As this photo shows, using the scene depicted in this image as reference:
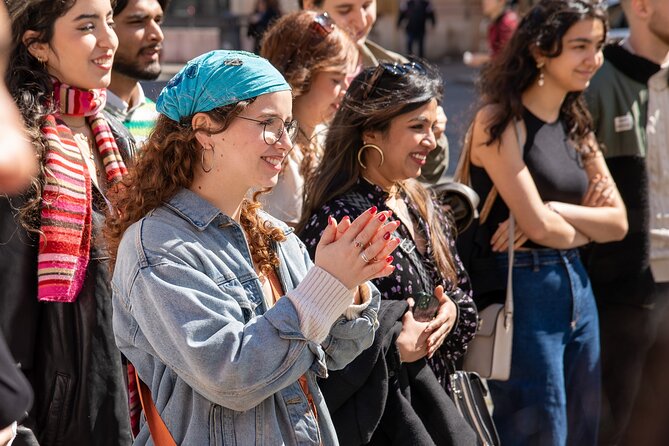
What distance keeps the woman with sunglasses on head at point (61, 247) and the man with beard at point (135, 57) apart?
0.72 metres

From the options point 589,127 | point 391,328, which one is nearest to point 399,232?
point 391,328

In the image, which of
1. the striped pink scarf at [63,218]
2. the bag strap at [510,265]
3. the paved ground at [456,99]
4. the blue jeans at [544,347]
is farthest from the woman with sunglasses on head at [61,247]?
the paved ground at [456,99]

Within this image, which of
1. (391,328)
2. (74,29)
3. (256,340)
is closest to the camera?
(256,340)

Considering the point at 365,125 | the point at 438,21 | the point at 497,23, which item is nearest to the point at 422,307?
the point at 365,125

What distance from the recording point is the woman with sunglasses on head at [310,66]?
4.01 meters

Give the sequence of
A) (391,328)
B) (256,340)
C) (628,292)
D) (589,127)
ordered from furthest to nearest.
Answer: (628,292) → (589,127) → (391,328) → (256,340)

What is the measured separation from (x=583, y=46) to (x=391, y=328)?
6.09 ft

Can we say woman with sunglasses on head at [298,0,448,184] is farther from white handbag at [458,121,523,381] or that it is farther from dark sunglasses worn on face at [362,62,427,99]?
dark sunglasses worn on face at [362,62,427,99]

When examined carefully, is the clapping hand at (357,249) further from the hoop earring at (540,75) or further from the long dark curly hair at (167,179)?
the hoop earring at (540,75)

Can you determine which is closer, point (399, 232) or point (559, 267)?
point (399, 232)

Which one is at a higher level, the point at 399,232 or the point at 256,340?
the point at 256,340

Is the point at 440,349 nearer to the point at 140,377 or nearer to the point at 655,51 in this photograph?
the point at 140,377

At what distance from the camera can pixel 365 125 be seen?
353 cm

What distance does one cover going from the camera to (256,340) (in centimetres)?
239
